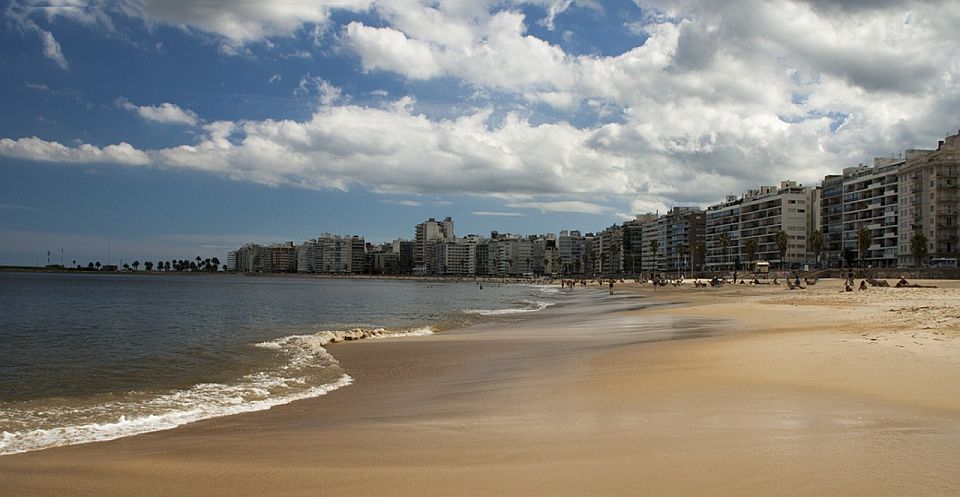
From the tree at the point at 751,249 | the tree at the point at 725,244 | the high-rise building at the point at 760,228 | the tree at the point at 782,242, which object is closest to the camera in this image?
the tree at the point at 782,242

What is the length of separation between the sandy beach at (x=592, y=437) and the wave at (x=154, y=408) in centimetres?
58

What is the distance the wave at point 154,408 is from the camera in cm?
831

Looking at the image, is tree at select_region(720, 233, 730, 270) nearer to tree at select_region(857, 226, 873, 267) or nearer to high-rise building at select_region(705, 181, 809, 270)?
high-rise building at select_region(705, 181, 809, 270)

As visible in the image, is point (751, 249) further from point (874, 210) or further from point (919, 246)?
point (919, 246)

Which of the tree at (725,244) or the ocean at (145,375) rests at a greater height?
the tree at (725,244)

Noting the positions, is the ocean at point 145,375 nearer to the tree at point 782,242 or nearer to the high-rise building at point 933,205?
the high-rise building at point 933,205

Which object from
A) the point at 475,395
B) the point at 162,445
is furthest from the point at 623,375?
the point at 162,445

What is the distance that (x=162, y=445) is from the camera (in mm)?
7535

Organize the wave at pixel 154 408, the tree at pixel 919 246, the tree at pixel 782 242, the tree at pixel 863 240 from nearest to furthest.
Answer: the wave at pixel 154 408 < the tree at pixel 919 246 < the tree at pixel 863 240 < the tree at pixel 782 242

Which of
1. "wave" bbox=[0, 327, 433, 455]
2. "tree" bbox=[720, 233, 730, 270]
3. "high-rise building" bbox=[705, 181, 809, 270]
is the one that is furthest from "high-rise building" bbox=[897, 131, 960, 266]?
"wave" bbox=[0, 327, 433, 455]

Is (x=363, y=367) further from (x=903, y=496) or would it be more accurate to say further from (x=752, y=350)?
(x=903, y=496)

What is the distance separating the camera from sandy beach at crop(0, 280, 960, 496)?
16.9 ft

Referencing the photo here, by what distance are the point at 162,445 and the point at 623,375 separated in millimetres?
7228

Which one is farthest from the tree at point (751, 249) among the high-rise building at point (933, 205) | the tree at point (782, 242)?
the high-rise building at point (933, 205)
